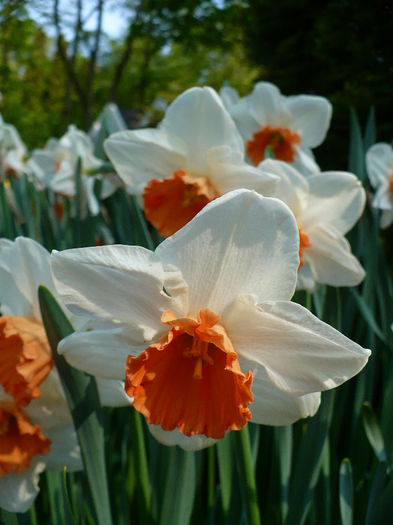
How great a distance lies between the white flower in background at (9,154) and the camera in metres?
3.66

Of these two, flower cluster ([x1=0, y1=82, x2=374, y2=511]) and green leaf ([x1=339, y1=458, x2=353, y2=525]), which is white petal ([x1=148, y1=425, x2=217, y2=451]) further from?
green leaf ([x1=339, y1=458, x2=353, y2=525])

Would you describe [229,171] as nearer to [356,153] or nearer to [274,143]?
[356,153]

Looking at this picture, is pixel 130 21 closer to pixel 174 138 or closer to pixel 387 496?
pixel 174 138

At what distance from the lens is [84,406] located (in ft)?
3.40

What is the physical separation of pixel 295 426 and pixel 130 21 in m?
11.8

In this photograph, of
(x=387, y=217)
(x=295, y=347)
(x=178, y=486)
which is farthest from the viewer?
(x=387, y=217)

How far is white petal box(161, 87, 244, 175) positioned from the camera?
5.34 ft

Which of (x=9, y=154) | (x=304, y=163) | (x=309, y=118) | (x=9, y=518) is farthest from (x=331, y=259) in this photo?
(x=9, y=154)

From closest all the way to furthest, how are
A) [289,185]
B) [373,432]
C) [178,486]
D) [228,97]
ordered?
[178,486], [373,432], [289,185], [228,97]

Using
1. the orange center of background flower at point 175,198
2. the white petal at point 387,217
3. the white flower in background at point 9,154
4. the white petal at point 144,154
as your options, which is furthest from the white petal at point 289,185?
the white flower in background at point 9,154

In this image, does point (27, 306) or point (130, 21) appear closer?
point (27, 306)

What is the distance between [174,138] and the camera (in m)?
1.73

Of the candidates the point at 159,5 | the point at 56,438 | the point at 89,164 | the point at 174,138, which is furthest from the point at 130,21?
the point at 56,438

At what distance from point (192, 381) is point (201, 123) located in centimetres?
98
